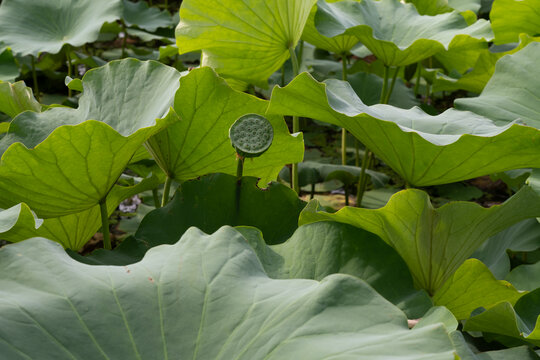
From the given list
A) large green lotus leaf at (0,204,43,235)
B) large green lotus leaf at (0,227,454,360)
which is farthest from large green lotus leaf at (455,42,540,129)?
large green lotus leaf at (0,204,43,235)

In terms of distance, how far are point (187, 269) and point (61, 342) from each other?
6.9 inches

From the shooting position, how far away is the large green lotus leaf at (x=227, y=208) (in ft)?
3.90

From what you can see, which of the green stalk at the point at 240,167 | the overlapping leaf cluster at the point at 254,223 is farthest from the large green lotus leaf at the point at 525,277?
the green stalk at the point at 240,167

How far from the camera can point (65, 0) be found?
248 cm

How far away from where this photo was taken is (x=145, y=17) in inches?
127

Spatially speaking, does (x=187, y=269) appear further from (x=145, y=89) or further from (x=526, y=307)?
(x=526, y=307)

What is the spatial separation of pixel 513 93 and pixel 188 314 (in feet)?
3.30

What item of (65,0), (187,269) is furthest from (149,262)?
(65,0)

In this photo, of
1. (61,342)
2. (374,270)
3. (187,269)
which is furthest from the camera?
(374,270)

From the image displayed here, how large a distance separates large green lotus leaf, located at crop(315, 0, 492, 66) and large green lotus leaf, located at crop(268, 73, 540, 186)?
0.54 meters

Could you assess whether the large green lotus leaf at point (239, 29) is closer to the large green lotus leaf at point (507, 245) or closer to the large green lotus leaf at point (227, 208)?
the large green lotus leaf at point (227, 208)

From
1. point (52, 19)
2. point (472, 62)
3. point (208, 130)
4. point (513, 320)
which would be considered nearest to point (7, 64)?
point (52, 19)

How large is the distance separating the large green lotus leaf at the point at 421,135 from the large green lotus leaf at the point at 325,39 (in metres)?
0.70

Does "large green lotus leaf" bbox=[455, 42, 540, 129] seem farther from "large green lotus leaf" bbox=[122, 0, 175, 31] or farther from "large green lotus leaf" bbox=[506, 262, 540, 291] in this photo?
"large green lotus leaf" bbox=[122, 0, 175, 31]
